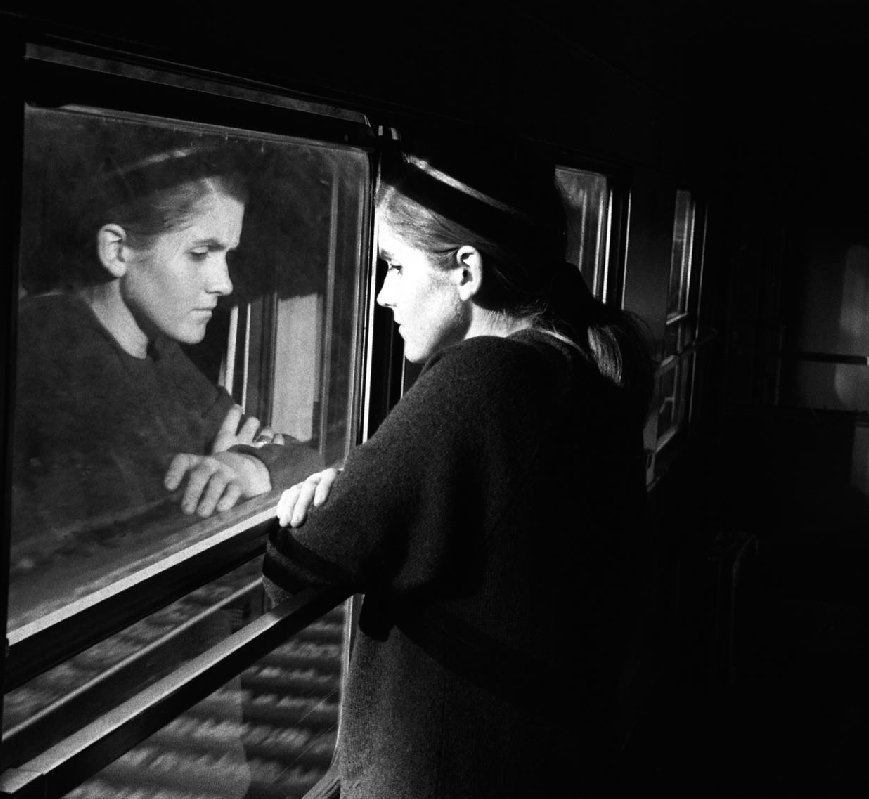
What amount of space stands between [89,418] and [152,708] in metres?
0.32

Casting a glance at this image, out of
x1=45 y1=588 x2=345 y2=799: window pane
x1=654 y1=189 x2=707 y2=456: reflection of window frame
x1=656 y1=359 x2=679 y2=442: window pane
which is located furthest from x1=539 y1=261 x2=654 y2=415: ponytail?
x1=654 y1=189 x2=707 y2=456: reflection of window frame

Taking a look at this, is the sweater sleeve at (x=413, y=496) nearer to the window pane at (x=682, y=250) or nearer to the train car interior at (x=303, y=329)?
the train car interior at (x=303, y=329)

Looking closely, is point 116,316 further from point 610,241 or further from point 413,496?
point 610,241

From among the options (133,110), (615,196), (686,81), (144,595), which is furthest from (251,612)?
(686,81)

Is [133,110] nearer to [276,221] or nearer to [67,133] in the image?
[67,133]

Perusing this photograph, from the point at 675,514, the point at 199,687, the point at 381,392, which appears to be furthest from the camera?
the point at 675,514

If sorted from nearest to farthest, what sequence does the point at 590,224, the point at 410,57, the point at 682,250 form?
the point at 410,57, the point at 590,224, the point at 682,250

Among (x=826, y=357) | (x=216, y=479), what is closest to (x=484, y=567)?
(x=216, y=479)

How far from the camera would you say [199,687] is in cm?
131

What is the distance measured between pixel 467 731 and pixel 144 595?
42 centimetres

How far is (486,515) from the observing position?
1407mm

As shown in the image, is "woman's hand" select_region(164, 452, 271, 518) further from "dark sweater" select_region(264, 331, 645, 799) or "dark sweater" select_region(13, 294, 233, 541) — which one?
"dark sweater" select_region(264, 331, 645, 799)

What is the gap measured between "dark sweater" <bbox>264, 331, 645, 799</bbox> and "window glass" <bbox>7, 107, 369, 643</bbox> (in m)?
0.21

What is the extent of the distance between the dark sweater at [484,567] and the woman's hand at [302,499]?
21 millimetres
